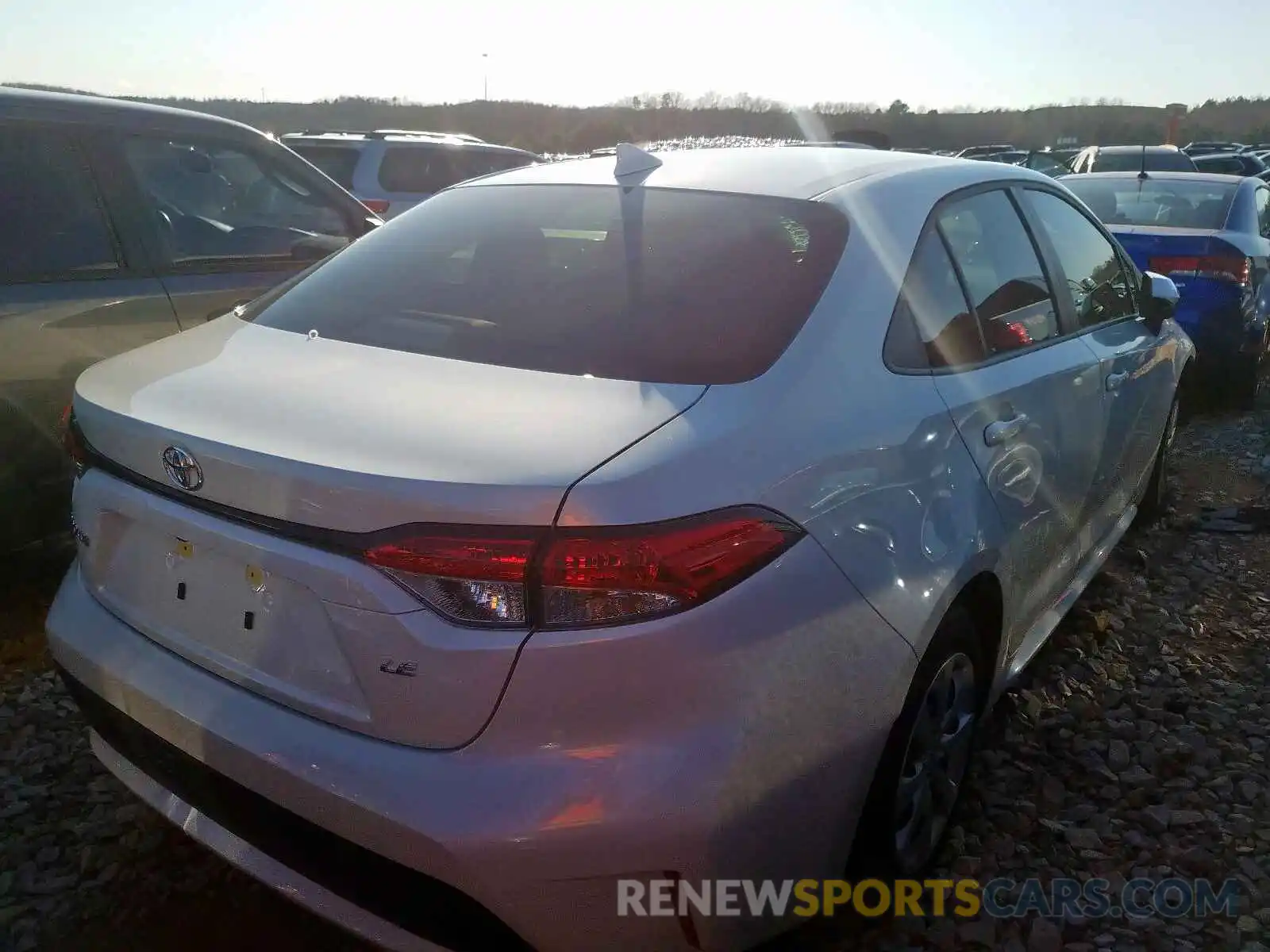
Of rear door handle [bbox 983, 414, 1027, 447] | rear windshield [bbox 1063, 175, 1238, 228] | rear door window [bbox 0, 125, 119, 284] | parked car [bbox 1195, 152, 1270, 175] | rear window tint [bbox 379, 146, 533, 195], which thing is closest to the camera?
rear door handle [bbox 983, 414, 1027, 447]

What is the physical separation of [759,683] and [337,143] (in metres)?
8.74

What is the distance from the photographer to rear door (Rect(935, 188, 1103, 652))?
7.92ft

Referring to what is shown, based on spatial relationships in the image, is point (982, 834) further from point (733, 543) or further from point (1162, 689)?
point (733, 543)

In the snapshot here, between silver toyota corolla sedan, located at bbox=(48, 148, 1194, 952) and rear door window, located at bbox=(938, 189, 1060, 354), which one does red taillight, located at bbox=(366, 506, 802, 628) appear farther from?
rear door window, located at bbox=(938, 189, 1060, 354)

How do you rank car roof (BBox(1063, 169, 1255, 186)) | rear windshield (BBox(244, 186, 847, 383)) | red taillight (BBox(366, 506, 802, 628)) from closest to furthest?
red taillight (BBox(366, 506, 802, 628))
rear windshield (BBox(244, 186, 847, 383))
car roof (BBox(1063, 169, 1255, 186))

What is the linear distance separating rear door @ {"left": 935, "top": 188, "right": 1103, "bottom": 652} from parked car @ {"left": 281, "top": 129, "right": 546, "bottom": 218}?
6788 millimetres

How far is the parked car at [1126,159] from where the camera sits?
14.0m

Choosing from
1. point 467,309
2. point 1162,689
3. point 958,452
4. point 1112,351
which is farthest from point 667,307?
point 1162,689

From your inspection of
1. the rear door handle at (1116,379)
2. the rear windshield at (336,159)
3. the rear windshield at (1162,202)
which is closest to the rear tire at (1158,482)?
the rear door handle at (1116,379)

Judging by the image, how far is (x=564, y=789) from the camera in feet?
5.18

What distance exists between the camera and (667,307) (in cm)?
217

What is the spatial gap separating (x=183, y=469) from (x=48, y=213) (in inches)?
93.3

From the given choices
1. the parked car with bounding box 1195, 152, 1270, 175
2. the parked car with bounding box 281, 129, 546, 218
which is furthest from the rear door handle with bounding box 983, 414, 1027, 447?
the parked car with bounding box 1195, 152, 1270, 175

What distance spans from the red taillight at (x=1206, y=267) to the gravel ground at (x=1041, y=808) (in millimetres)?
2992
